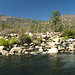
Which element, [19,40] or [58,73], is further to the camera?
[19,40]

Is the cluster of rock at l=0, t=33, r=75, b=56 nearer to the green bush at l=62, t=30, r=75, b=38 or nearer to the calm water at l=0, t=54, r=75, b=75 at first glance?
the calm water at l=0, t=54, r=75, b=75

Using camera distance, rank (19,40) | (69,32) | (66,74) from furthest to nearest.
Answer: (69,32) → (19,40) → (66,74)

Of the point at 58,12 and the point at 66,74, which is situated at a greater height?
the point at 58,12

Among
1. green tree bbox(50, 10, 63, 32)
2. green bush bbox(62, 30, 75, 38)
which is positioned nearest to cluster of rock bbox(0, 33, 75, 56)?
green bush bbox(62, 30, 75, 38)

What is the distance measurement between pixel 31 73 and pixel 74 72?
4.48 meters

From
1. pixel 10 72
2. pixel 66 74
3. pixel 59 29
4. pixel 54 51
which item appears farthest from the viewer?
pixel 59 29

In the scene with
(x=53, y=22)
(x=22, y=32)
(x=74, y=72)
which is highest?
(x=53, y=22)

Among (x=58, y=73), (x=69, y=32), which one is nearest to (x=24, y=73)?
(x=58, y=73)

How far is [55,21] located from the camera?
75125mm

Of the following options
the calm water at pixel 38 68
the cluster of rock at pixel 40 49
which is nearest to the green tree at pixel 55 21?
the cluster of rock at pixel 40 49

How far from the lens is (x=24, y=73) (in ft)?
Answer: 33.4

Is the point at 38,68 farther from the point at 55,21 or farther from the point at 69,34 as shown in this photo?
the point at 55,21

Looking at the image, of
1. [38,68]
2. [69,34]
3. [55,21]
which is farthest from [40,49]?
[55,21]

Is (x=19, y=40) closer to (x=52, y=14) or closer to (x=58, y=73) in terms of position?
(x=58, y=73)
